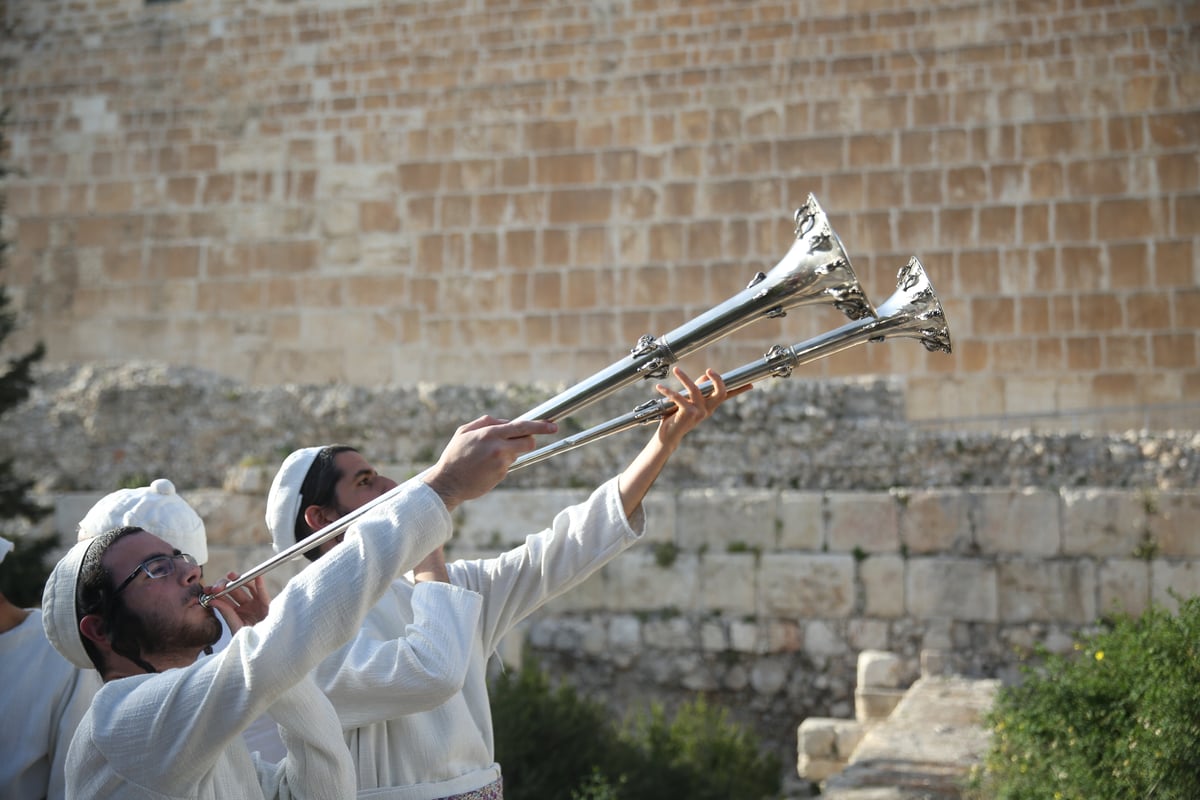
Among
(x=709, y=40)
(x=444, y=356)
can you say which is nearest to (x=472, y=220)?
(x=444, y=356)

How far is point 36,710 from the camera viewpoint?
9.89 ft

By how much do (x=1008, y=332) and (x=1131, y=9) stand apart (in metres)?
2.96

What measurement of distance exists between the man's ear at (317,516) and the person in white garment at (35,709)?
2.10 feet

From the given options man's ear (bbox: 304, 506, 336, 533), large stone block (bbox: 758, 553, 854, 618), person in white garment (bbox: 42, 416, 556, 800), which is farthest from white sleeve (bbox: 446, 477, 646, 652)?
large stone block (bbox: 758, 553, 854, 618)

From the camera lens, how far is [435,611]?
2.77 metres

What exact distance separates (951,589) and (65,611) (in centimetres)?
611

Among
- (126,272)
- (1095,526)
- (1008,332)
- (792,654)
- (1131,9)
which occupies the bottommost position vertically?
(792,654)

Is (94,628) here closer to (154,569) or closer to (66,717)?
(154,569)

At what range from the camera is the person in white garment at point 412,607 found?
275 cm

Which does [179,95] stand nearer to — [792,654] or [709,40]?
[709,40]

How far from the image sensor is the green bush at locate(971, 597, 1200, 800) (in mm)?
3977

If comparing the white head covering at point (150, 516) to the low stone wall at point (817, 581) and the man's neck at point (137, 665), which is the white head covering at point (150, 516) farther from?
the low stone wall at point (817, 581)

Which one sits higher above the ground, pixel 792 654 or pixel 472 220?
pixel 472 220

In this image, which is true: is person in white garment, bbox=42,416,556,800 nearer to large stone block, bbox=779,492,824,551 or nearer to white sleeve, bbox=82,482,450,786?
white sleeve, bbox=82,482,450,786
